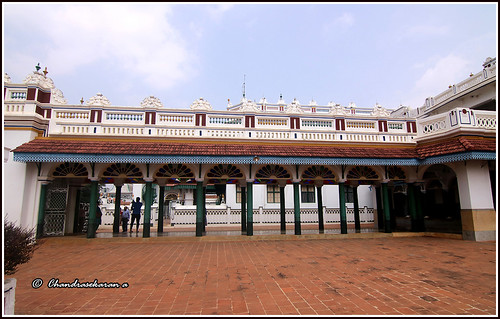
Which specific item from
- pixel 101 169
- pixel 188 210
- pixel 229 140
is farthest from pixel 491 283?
pixel 188 210

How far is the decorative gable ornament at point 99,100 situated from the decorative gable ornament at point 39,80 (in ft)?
5.38

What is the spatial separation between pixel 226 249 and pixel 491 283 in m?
6.55

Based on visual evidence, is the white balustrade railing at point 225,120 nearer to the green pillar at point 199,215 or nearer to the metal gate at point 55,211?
the green pillar at point 199,215

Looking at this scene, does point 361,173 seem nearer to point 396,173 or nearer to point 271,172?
point 396,173

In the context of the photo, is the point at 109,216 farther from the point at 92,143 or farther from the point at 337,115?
the point at 337,115

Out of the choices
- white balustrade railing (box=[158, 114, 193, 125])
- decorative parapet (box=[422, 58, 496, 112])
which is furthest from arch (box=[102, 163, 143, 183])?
decorative parapet (box=[422, 58, 496, 112])

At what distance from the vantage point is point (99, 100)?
11.6m

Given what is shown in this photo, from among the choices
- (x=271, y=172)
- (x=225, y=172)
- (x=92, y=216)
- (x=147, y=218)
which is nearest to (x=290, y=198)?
(x=271, y=172)

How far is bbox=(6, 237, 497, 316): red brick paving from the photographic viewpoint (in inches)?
153

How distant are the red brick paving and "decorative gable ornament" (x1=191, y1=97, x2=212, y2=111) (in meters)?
6.07

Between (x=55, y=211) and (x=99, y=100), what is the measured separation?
5.06 m

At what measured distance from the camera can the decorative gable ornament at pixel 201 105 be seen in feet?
39.7

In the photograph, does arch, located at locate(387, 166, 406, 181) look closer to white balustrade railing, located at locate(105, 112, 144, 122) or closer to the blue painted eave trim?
the blue painted eave trim

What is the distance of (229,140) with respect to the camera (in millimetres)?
11820
